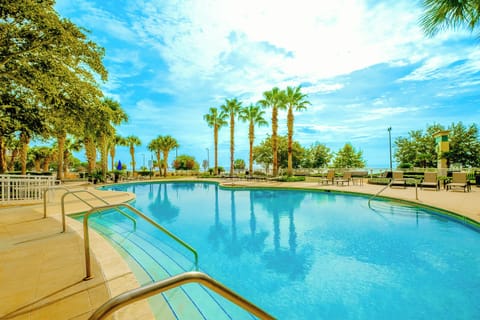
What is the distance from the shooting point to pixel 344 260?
4797mm

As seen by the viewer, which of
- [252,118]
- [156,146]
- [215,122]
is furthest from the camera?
[156,146]

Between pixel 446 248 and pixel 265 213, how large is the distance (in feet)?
18.7

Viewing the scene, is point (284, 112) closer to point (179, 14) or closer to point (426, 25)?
point (179, 14)

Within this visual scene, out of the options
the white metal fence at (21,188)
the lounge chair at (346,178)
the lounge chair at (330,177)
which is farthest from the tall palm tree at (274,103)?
the white metal fence at (21,188)

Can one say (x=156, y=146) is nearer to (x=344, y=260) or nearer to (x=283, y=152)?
(x=283, y=152)

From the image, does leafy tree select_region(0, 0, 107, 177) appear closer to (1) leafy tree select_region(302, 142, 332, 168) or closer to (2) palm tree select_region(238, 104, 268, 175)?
(2) palm tree select_region(238, 104, 268, 175)

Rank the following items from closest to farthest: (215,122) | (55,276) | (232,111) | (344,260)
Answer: (55,276), (344,260), (232,111), (215,122)

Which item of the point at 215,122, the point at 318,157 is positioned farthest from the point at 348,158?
the point at 215,122

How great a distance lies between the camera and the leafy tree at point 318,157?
3678 centimetres

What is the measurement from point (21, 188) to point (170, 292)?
986 centimetres

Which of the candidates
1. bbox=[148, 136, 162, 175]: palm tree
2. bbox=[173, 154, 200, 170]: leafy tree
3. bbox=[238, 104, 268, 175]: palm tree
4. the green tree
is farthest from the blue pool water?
bbox=[173, 154, 200, 170]: leafy tree

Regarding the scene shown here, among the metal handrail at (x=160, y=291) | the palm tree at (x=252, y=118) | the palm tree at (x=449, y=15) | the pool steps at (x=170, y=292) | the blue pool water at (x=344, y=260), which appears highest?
the palm tree at (x=252, y=118)

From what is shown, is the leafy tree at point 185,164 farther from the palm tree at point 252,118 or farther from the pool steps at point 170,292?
the pool steps at point 170,292

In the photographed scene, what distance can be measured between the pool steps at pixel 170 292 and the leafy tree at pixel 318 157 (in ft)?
113
